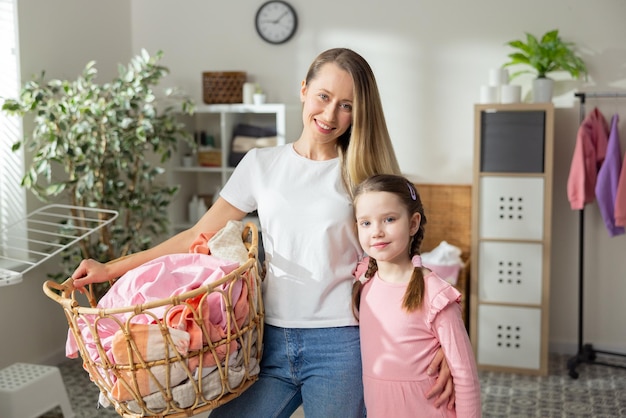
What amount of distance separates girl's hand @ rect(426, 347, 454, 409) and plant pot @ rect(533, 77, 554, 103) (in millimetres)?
2759

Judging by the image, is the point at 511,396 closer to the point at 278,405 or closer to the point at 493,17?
the point at 493,17

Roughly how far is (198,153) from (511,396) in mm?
2315

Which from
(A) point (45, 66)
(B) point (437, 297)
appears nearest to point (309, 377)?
(B) point (437, 297)

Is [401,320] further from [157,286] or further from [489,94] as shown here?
[489,94]

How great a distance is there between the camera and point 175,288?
1.58 meters

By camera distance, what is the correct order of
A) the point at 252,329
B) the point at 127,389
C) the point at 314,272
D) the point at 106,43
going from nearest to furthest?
the point at 127,389 → the point at 252,329 → the point at 314,272 → the point at 106,43

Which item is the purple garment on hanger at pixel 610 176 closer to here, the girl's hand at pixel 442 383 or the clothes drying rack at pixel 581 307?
the clothes drying rack at pixel 581 307

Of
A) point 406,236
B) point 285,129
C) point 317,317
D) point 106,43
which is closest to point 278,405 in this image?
point 317,317

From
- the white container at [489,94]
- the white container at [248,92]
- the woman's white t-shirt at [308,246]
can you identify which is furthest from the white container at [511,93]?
the woman's white t-shirt at [308,246]

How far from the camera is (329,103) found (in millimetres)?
1692

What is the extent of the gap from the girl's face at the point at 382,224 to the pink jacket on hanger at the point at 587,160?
8.46 feet

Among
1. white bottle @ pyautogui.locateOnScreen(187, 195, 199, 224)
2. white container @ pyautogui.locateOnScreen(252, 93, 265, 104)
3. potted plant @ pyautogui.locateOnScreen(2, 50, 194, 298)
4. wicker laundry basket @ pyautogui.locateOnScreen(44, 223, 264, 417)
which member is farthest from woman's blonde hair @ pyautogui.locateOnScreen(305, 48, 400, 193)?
white bottle @ pyautogui.locateOnScreen(187, 195, 199, 224)

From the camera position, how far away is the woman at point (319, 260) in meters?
1.68

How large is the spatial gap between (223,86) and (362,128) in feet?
Answer: 9.81
